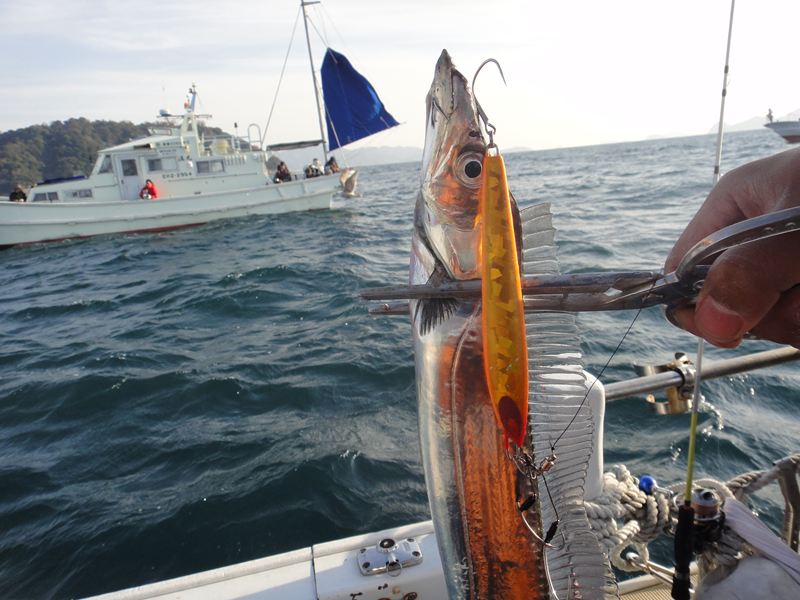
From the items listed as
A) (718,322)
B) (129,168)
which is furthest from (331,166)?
(718,322)

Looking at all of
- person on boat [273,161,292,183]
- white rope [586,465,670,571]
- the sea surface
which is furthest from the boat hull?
white rope [586,465,670,571]

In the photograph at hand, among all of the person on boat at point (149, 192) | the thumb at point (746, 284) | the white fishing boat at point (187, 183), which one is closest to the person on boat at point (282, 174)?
the white fishing boat at point (187, 183)

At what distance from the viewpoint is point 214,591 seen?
203cm

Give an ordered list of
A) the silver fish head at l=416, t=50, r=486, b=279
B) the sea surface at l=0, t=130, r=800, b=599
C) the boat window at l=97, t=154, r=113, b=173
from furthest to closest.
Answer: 1. the boat window at l=97, t=154, r=113, b=173
2. the sea surface at l=0, t=130, r=800, b=599
3. the silver fish head at l=416, t=50, r=486, b=279

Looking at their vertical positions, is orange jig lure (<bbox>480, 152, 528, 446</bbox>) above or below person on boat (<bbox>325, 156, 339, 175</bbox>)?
below

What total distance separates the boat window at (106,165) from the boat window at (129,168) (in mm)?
569

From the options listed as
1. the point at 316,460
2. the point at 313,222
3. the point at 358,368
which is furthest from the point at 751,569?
the point at 313,222

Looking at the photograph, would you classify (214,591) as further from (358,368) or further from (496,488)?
(358,368)

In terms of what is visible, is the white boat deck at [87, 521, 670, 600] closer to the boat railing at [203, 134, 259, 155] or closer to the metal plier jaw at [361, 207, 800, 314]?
the metal plier jaw at [361, 207, 800, 314]

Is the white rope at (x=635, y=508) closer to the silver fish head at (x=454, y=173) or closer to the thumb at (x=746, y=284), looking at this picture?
the thumb at (x=746, y=284)

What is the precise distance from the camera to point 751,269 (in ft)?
3.49

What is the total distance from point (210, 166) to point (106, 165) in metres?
4.12

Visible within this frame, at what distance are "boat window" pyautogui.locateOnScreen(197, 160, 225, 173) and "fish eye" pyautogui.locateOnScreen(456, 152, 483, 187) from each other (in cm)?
2394

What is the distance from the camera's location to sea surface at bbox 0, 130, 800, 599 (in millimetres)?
3824
